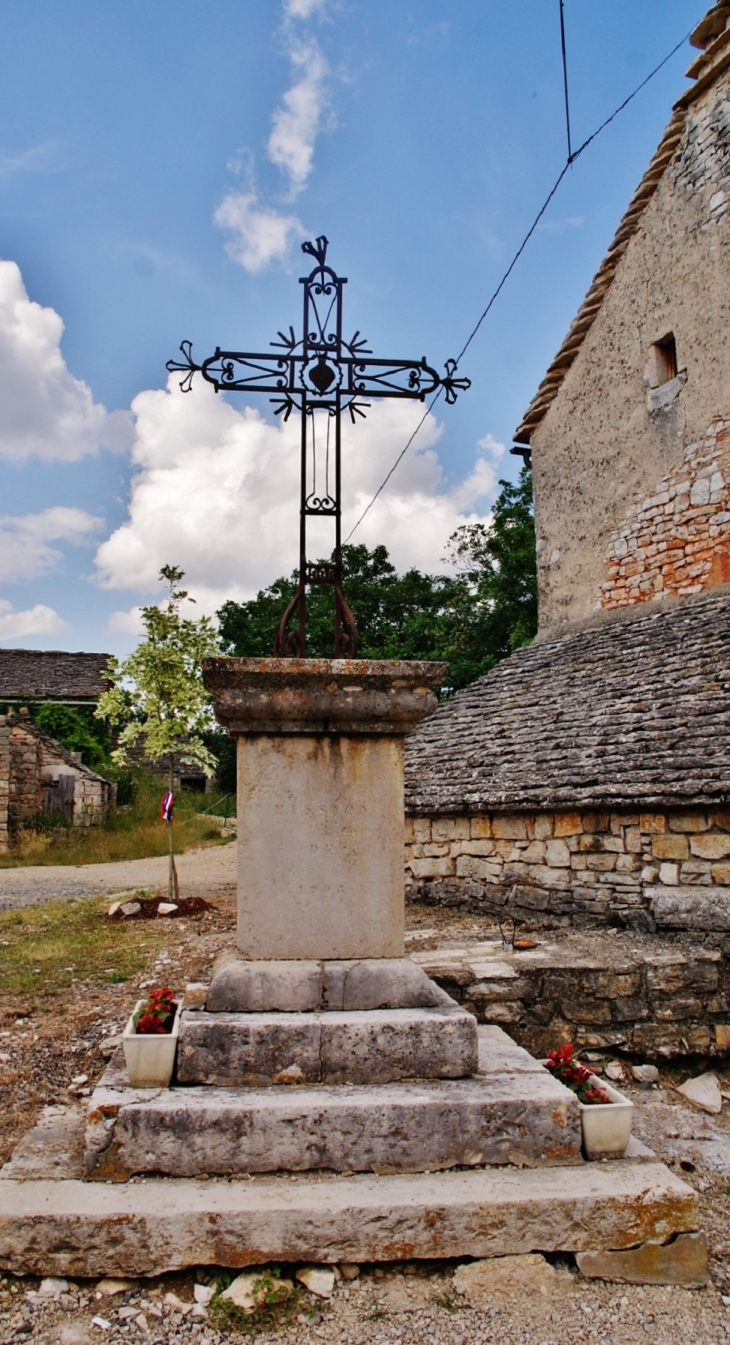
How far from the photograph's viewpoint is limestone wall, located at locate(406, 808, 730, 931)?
6.33 metres

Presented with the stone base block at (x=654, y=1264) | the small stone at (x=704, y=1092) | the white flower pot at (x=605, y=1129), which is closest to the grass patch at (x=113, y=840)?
the small stone at (x=704, y=1092)

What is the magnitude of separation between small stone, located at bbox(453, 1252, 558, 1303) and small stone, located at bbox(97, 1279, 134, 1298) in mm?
1032

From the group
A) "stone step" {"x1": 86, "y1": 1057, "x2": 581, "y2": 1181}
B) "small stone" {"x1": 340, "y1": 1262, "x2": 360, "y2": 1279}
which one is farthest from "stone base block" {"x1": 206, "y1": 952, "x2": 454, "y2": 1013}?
"small stone" {"x1": 340, "y1": 1262, "x2": 360, "y2": 1279}

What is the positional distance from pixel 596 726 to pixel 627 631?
90.9 inches

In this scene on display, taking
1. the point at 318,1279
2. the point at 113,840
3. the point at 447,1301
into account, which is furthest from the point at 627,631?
the point at 113,840

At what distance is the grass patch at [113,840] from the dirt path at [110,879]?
1.77 feet

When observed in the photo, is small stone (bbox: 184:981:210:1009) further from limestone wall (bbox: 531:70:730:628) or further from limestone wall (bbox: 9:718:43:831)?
limestone wall (bbox: 9:718:43:831)

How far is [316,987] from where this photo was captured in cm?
334

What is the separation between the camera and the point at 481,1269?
8.91 ft

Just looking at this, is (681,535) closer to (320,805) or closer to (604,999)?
(604,999)

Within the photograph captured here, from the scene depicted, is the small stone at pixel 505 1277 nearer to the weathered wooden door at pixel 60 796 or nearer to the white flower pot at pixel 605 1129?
the white flower pot at pixel 605 1129

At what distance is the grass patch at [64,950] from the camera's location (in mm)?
6405

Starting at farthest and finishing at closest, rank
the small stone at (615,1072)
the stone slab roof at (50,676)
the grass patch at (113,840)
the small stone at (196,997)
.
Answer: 1. the stone slab roof at (50,676)
2. the grass patch at (113,840)
3. the small stone at (615,1072)
4. the small stone at (196,997)

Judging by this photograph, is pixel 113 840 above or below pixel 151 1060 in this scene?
below
